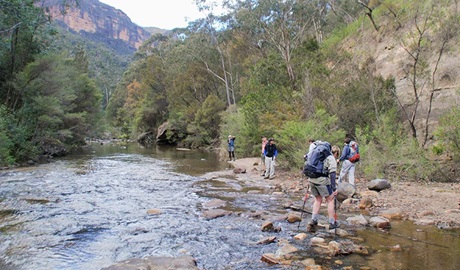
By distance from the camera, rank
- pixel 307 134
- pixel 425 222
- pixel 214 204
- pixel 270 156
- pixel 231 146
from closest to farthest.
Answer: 1. pixel 425 222
2. pixel 214 204
3. pixel 307 134
4. pixel 270 156
5. pixel 231 146

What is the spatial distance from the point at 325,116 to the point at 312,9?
16531 mm

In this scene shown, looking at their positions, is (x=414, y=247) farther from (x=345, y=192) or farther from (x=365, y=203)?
(x=345, y=192)

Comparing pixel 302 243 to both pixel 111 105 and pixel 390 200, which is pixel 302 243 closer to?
pixel 390 200

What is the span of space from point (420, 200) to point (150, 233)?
24.3 feet

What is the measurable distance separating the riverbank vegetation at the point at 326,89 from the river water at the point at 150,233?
5.76 m

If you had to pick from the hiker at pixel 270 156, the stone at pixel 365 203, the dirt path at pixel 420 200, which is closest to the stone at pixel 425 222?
the dirt path at pixel 420 200

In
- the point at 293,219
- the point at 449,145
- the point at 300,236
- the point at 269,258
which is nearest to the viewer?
the point at 269,258

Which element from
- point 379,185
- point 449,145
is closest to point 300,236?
point 379,185

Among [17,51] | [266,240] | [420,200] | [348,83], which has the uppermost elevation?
[17,51]

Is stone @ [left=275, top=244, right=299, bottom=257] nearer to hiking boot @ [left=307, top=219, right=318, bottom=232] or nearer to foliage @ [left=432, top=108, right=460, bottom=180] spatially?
hiking boot @ [left=307, top=219, right=318, bottom=232]

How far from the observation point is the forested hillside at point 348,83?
14.3 meters

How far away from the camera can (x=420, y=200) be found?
32.7ft

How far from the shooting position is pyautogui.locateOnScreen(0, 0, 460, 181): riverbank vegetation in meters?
14.7

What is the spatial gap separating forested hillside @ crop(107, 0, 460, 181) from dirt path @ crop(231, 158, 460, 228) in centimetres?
160
